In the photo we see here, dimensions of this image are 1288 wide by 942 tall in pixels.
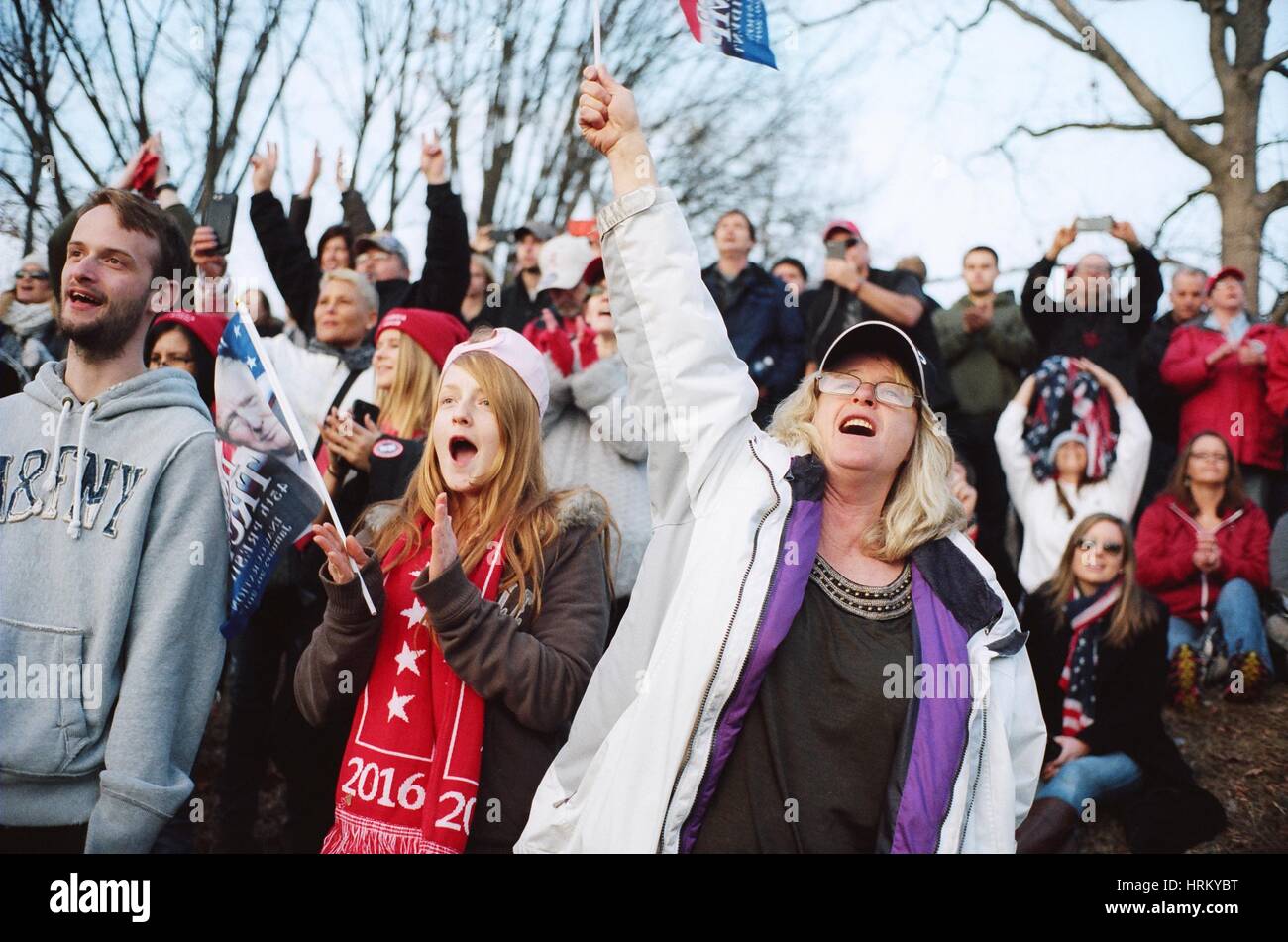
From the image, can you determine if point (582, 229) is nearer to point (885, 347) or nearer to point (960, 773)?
point (885, 347)

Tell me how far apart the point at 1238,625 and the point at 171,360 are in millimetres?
4940

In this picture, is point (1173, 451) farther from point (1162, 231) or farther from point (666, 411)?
point (666, 411)

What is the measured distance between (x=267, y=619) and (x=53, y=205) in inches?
155

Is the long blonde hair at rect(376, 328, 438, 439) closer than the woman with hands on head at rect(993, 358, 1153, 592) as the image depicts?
Yes

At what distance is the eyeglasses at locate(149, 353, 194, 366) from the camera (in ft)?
13.9

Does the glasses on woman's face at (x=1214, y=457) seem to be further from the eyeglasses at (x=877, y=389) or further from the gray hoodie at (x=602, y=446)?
the eyeglasses at (x=877, y=389)

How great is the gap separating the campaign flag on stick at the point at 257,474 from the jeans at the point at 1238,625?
4.34m

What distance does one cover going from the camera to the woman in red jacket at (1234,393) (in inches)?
243

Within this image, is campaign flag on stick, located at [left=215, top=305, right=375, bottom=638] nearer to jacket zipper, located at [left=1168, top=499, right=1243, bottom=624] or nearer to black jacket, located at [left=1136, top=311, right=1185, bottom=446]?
jacket zipper, located at [left=1168, top=499, right=1243, bottom=624]

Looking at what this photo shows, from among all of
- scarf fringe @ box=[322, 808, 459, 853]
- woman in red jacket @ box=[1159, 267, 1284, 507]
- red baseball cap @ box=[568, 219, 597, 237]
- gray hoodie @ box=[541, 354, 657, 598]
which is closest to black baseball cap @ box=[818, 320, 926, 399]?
scarf fringe @ box=[322, 808, 459, 853]

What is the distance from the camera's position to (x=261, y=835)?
183 inches

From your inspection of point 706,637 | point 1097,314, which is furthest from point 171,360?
point 1097,314

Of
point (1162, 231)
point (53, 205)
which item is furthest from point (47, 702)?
point (1162, 231)

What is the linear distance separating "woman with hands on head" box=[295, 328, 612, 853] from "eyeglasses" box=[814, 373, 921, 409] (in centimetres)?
77
